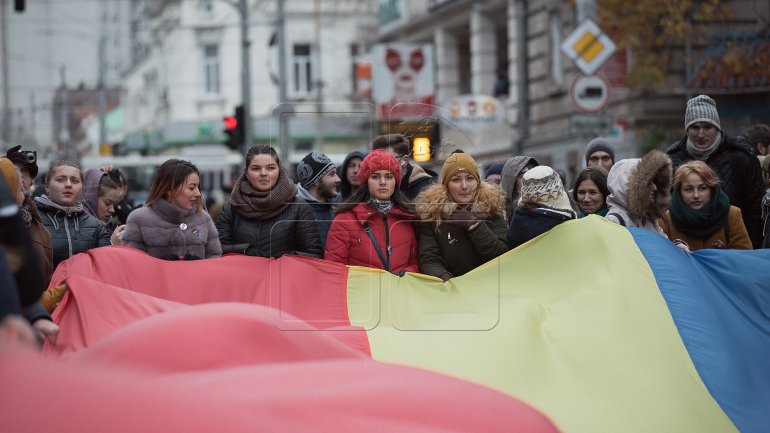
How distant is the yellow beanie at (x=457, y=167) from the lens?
7.97 metres

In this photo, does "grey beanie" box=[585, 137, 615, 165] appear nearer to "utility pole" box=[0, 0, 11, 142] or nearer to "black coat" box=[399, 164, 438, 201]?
"black coat" box=[399, 164, 438, 201]

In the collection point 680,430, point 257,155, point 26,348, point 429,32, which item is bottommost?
point 680,430

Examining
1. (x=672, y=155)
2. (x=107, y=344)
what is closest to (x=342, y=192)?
(x=672, y=155)

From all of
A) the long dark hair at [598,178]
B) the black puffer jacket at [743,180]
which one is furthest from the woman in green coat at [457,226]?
the black puffer jacket at [743,180]

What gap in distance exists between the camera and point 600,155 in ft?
35.0

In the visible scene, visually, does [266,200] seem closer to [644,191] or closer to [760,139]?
[644,191]

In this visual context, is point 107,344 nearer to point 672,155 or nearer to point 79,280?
point 79,280

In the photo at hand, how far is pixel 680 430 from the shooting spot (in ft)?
20.4

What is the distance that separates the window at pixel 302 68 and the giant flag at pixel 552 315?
5011cm

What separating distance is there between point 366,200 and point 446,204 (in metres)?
0.52

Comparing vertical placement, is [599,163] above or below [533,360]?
above

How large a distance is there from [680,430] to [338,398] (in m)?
2.02

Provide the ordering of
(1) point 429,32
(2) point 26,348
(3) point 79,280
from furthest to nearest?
(1) point 429,32
(3) point 79,280
(2) point 26,348

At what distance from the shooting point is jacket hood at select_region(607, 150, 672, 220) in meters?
8.29
